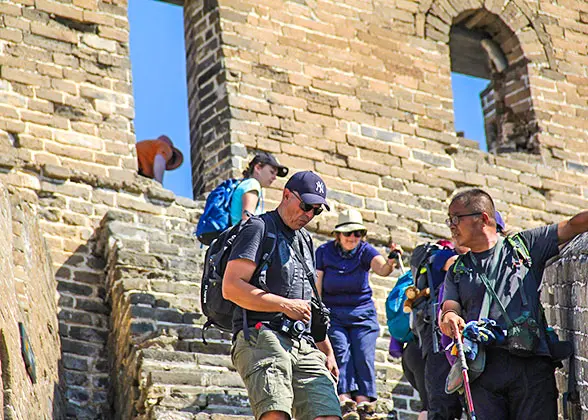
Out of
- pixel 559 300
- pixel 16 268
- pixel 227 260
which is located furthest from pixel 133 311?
pixel 559 300

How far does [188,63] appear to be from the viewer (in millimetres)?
12859

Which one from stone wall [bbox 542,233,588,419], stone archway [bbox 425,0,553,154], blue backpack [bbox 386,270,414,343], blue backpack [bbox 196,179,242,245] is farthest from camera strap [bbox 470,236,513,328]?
stone archway [bbox 425,0,553,154]

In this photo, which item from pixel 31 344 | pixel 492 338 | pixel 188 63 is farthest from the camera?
pixel 188 63

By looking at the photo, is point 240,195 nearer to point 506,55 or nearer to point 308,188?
point 308,188

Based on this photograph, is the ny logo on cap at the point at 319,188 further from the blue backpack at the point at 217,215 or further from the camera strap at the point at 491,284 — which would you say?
the blue backpack at the point at 217,215


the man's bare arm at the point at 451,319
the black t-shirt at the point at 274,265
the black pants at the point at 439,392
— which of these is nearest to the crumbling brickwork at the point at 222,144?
the black pants at the point at 439,392

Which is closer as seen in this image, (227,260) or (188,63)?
(227,260)

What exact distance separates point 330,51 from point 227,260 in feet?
21.6

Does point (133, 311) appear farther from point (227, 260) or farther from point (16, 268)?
point (227, 260)

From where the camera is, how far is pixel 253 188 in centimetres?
869

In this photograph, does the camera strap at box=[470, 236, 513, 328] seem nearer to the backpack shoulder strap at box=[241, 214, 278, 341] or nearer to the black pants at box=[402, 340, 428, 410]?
the backpack shoulder strap at box=[241, 214, 278, 341]

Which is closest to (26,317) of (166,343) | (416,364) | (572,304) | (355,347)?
(166,343)

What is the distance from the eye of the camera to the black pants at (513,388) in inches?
244

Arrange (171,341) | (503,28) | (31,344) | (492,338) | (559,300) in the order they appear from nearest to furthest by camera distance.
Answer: (492,338), (559,300), (31,344), (171,341), (503,28)
